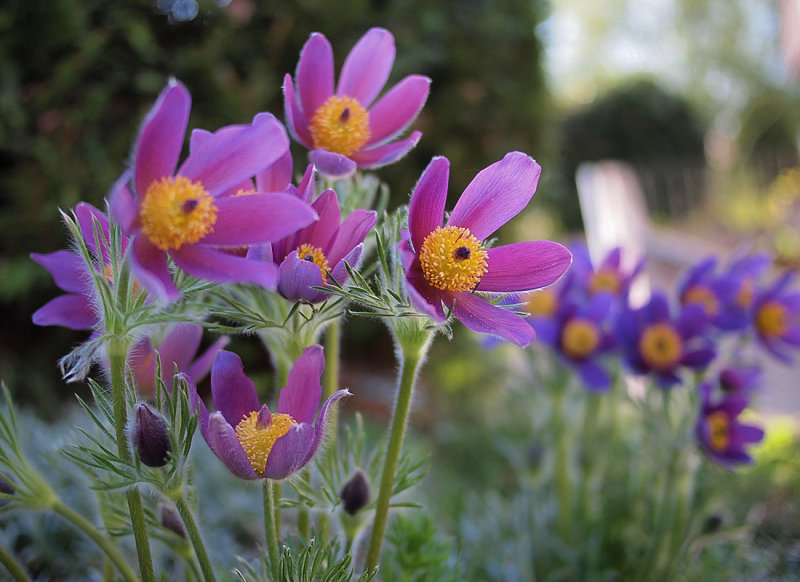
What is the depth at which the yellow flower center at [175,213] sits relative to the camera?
13.9 inches

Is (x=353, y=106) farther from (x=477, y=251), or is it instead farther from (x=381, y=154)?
(x=477, y=251)

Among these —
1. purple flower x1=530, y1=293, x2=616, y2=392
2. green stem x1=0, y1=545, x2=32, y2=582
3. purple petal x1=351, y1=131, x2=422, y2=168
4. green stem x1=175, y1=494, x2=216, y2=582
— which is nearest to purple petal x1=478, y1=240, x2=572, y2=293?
purple petal x1=351, y1=131, x2=422, y2=168

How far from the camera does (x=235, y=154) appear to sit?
1.21ft

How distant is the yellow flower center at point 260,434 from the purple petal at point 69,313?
0.13 m

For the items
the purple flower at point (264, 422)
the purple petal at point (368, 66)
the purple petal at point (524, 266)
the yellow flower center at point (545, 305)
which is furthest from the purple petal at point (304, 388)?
the yellow flower center at point (545, 305)

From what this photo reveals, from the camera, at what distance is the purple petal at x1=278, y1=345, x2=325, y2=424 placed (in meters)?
0.40

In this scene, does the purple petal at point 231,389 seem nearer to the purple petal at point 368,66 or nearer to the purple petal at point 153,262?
the purple petal at point 153,262

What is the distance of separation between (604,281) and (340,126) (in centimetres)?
60

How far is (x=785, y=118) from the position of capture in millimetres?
6184

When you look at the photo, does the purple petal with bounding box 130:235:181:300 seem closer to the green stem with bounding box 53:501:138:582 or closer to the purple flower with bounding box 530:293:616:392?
the green stem with bounding box 53:501:138:582

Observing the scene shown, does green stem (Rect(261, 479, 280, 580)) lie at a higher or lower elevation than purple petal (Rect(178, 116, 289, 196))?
lower

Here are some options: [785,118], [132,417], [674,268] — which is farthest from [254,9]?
[785,118]

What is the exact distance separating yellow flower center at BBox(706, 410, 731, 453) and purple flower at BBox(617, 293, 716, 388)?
0.05 m

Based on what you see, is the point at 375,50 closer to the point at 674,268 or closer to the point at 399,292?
the point at 399,292
